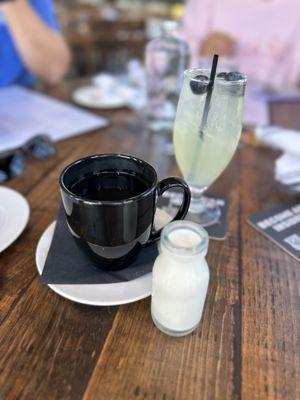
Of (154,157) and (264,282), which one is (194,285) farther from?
(154,157)

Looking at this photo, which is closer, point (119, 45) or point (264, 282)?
point (264, 282)

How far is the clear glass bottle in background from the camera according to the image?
875 millimetres

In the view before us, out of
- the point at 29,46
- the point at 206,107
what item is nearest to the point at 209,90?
the point at 206,107

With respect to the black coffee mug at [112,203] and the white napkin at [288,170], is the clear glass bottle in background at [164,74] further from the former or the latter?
the black coffee mug at [112,203]

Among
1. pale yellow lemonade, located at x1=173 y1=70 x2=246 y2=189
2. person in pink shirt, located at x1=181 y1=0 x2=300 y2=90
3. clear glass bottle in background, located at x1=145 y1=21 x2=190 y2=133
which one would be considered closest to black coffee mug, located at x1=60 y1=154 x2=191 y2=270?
pale yellow lemonade, located at x1=173 y1=70 x2=246 y2=189

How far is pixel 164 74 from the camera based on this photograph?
91 cm

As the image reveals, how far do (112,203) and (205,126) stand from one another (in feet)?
0.65

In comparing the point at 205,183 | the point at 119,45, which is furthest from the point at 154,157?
the point at 119,45

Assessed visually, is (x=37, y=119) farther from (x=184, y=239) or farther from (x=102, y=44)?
(x=102, y=44)

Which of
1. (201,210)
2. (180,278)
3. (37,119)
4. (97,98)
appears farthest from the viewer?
(97,98)

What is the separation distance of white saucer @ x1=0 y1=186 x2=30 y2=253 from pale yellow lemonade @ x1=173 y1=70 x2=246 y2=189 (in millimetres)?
243

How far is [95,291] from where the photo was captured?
1.20 ft

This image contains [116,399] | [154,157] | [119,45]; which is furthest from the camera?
[119,45]

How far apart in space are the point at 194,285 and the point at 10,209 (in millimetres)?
313
